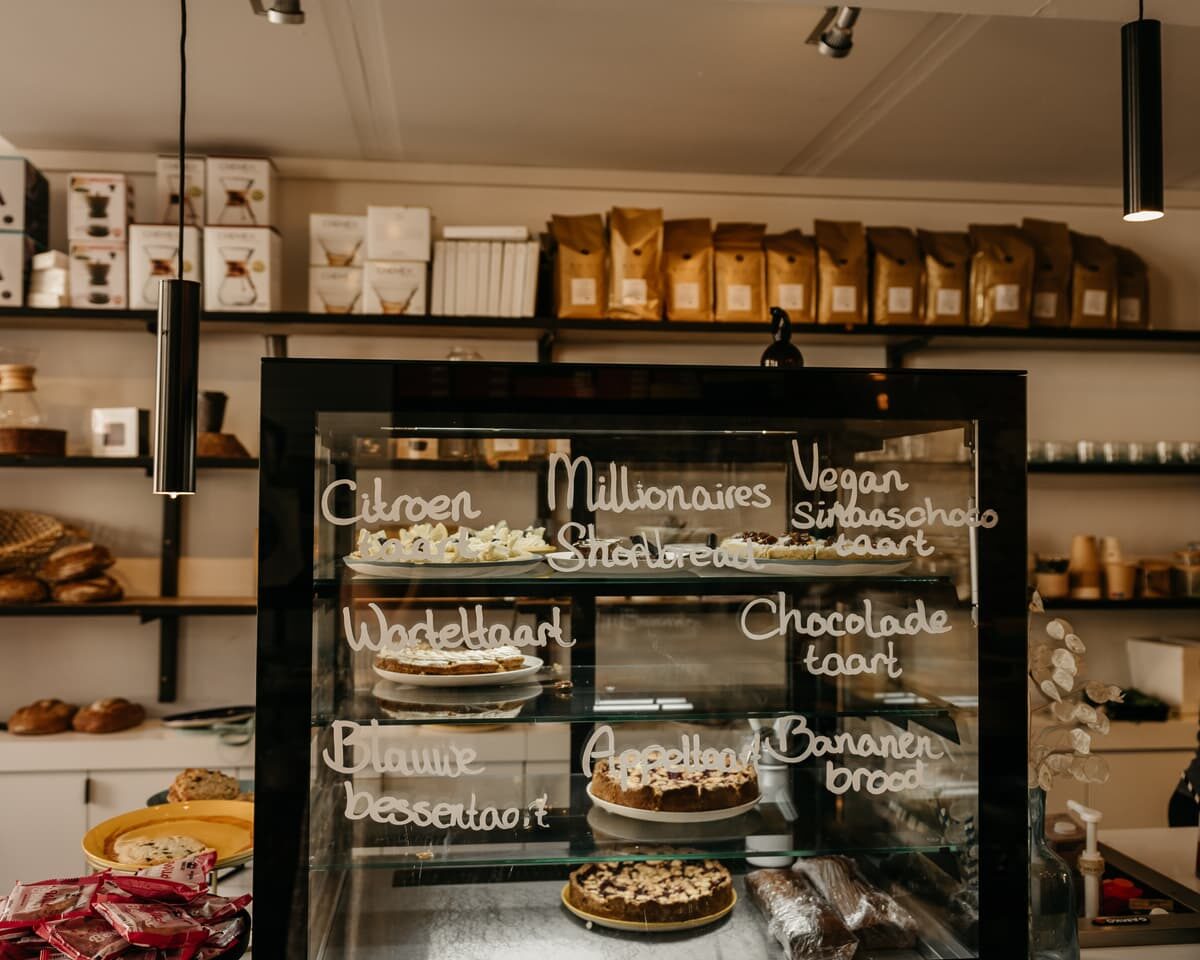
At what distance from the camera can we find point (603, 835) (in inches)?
51.1

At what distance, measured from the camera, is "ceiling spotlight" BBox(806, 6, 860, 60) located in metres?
2.11

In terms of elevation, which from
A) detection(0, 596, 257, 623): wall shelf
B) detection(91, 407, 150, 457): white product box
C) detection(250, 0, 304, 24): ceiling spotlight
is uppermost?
detection(250, 0, 304, 24): ceiling spotlight

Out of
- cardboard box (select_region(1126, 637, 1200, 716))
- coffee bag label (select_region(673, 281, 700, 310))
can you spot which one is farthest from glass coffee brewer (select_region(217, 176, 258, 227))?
cardboard box (select_region(1126, 637, 1200, 716))

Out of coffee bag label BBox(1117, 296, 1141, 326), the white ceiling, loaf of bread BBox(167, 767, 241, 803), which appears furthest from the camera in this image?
coffee bag label BBox(1117, 296, 1141, 326)

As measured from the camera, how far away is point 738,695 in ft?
4.34

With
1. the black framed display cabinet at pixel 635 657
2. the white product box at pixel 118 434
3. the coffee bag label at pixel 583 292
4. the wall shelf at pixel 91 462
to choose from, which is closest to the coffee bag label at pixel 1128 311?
the coffee bag label at pixel 583 292

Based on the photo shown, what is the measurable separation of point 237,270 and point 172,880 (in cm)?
212

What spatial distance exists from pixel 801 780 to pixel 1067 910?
42cm

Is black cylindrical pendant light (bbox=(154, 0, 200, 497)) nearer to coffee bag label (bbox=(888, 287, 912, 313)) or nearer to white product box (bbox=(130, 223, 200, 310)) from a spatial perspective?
white product box (bbox=(130, 223, 200, 310))

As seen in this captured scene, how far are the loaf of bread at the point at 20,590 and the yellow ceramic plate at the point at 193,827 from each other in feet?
5.21

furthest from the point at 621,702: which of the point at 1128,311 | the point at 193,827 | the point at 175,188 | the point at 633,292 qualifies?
the point at 1128,311

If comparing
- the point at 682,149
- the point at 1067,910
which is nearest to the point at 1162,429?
the point at 682,149

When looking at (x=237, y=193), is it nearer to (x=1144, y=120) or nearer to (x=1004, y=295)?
(x=1004, y=295)

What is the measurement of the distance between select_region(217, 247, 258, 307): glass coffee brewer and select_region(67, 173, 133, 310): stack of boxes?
31 centimetres
